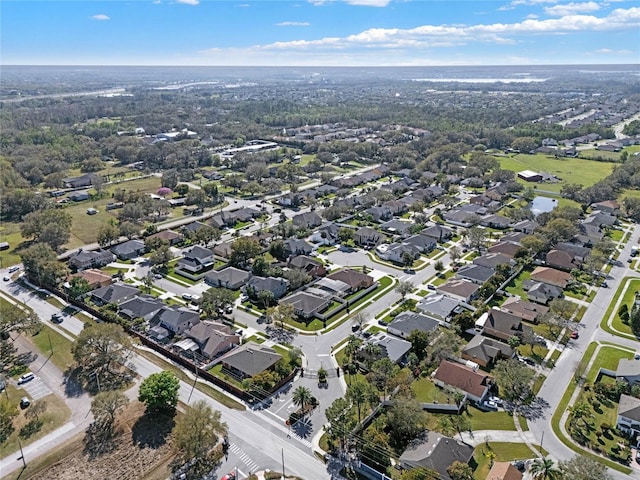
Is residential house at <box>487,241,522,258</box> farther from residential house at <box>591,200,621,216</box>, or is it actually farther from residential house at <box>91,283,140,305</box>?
residential house at <box>91,283,140,305</box>

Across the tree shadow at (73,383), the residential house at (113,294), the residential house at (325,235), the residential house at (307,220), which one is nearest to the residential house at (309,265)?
the residential house at (325,235)

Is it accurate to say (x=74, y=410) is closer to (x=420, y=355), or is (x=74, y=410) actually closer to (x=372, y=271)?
(x=420, y=355)

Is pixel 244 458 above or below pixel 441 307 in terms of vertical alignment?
below

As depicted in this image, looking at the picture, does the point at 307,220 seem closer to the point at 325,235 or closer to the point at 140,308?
the point at 325,235

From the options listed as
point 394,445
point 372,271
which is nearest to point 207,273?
point 372,271

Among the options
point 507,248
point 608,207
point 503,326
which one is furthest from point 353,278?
point 608,207

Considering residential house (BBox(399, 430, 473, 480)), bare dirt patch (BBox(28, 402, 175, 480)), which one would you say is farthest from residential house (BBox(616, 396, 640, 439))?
bare dirt patch (BBox(28, 402, 175, 480))

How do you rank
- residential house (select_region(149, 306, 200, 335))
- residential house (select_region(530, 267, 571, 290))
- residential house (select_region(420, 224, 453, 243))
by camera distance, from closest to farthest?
residential house (select_region(149, 306, 200, 335)) < residential house (select_region(530, 267, 571, 290)) < residential house (select_region(420, 224, 453, 243))
